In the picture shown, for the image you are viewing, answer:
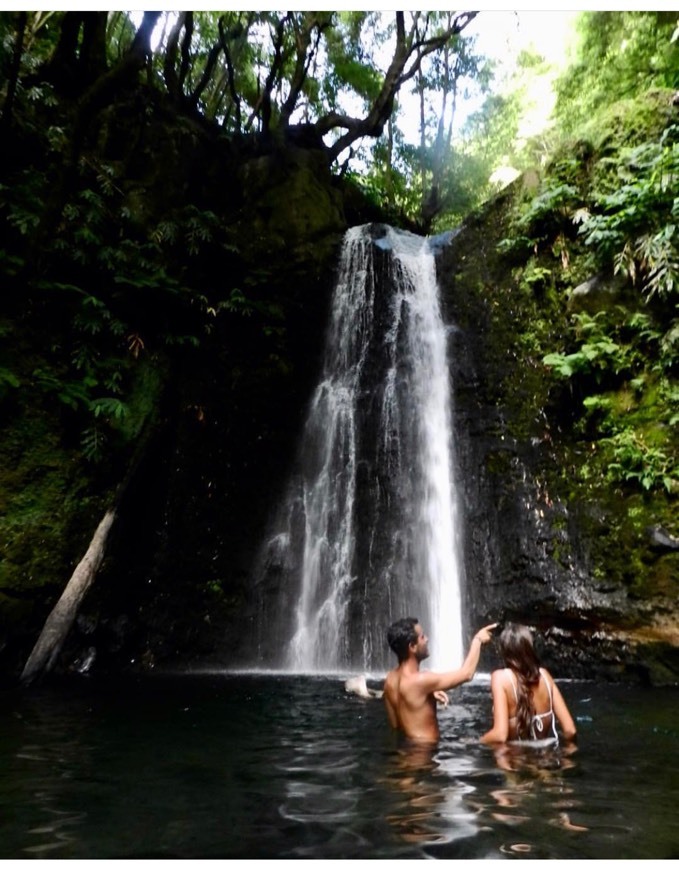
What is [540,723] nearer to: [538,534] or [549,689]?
[549,689]

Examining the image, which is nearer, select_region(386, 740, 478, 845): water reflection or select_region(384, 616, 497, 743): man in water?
select_region(386, 740, 478, 845): water reflection

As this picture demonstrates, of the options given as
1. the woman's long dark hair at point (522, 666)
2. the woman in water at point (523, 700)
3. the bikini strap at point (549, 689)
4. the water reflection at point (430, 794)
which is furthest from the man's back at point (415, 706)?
the bikini strap at point (549, 689)

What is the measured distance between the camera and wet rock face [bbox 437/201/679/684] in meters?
7.67

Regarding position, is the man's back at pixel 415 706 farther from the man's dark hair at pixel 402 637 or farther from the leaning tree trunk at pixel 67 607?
the leaning tree trunk at pixel 67 607

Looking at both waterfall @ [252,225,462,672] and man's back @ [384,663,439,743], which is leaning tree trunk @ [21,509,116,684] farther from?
man's back @ [384,663,439,743]

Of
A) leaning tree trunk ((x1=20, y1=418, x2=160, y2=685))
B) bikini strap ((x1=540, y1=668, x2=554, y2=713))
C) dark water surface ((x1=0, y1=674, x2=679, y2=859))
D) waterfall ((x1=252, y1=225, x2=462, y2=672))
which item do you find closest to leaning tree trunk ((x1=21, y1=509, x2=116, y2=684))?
leaning tree trunk ((x1=20, y1=418, x2=160, y2=685))

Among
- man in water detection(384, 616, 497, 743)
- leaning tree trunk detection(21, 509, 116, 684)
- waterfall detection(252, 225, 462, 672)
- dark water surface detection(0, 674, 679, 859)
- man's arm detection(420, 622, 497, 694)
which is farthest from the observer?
waterfall detection(252, 225, 462, 672)

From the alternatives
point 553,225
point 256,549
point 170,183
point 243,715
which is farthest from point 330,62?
point 243,715

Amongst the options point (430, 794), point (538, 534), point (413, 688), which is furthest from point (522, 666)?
point (538, 534)

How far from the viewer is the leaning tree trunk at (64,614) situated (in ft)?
24.3

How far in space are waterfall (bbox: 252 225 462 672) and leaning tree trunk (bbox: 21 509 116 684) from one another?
277 centimetres

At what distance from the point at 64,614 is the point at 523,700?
6063 millimetres

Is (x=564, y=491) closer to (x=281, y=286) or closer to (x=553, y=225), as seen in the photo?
(x=553, y=225)

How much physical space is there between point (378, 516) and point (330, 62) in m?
15.8
